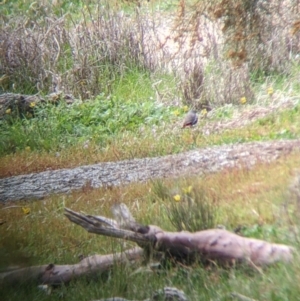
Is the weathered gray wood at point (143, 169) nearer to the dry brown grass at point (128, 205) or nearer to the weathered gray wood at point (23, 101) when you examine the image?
the dry brown grass at point (128, 205)

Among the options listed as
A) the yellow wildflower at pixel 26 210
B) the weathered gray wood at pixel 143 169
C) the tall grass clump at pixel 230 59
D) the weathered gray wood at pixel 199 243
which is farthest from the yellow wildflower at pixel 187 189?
the tall grass clump at pixel 230 59

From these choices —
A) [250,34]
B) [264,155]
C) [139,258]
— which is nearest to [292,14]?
[250,34]

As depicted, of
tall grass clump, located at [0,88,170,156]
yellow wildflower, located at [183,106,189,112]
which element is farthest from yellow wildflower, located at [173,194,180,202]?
yellow wildflower, located at [183,106,189,112]

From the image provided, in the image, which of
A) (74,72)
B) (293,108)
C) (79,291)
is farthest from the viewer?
(74,72)

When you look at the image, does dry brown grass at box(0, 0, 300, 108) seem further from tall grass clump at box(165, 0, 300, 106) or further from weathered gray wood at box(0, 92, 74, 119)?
weathered gray wood at box(0, 92, 74, 119)

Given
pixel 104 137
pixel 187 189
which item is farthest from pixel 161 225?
pixel 104 137

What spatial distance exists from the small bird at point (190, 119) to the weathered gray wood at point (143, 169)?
1.34 meters

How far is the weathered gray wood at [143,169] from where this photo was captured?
7.04m

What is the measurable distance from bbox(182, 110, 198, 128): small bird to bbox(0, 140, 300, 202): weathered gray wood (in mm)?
1337

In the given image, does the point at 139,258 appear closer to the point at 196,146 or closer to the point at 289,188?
the point at 289,188

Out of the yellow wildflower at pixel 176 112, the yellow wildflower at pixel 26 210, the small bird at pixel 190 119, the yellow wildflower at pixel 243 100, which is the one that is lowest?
the yellow wildflower at pixel 176 112

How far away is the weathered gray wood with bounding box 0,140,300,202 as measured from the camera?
7043 millimetres

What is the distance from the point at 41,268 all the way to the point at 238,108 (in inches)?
221

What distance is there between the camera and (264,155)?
7039mm
